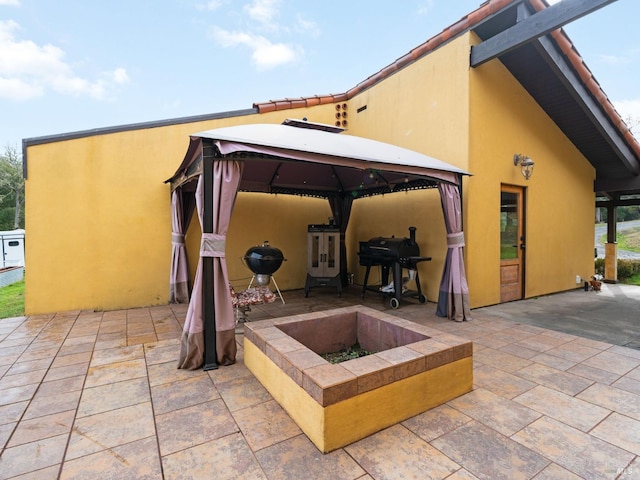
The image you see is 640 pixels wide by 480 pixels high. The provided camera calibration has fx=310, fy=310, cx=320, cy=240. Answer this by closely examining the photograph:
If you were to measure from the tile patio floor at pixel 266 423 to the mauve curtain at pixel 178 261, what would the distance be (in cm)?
198

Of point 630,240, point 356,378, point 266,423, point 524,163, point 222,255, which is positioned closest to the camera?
point 356,378

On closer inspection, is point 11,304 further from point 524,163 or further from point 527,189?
point 527,189

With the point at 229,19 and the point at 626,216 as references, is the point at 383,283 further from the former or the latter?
the point at 626,216

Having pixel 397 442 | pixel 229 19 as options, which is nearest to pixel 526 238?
pixel 397 442

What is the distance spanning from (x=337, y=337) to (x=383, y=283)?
285cm

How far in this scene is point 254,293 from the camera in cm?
430

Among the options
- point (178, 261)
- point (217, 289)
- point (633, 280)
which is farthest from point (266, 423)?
point (633, 280)

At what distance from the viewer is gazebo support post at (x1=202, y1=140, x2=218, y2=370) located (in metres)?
2.92

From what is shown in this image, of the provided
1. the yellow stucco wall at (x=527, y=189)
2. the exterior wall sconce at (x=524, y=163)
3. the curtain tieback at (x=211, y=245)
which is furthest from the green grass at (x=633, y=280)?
the curtain tieback at (x=211, y=245)

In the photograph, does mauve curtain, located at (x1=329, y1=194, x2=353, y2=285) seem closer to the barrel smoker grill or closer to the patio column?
the barrel smoker grill

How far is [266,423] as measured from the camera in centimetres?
205

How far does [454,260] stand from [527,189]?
269 centimetres

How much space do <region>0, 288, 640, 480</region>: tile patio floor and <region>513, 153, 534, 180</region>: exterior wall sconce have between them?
3315 millimetres

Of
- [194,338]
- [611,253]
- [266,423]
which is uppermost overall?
[611,253]
